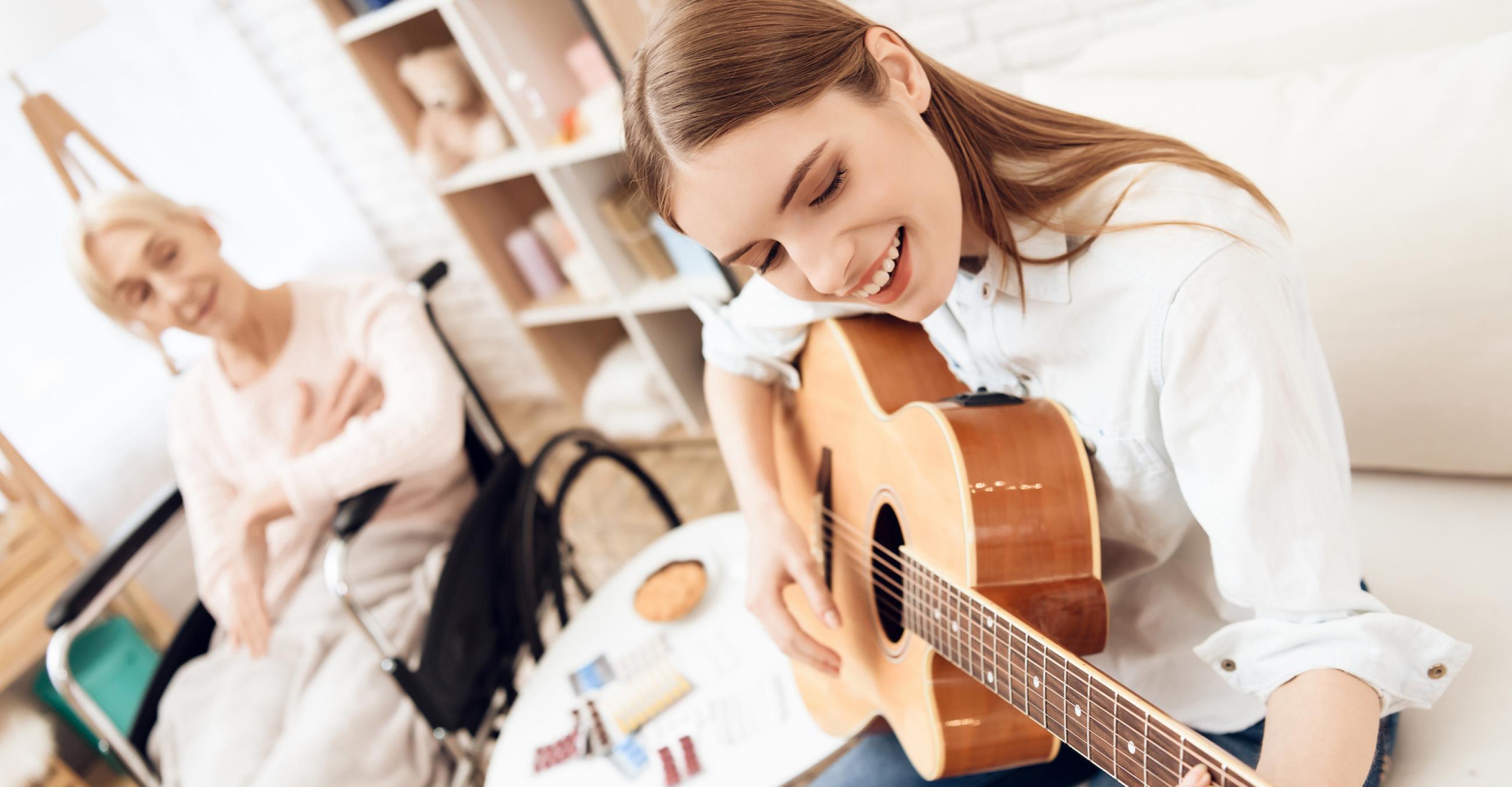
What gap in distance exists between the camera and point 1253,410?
0.61m

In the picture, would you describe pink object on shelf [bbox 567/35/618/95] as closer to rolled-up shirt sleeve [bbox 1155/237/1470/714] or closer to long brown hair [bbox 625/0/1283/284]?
long brown hair [bbox 625/0/1283/284]

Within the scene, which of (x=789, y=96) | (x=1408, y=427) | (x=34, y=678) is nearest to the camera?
(x=789, y=96)

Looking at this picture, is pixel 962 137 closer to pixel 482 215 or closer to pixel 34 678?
pixel 482 215

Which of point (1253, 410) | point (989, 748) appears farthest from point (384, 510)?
point (1253, 410)

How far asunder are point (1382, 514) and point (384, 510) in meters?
1.62

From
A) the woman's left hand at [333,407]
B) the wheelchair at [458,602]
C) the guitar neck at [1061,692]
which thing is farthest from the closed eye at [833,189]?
the woman's left hand at [333,407]

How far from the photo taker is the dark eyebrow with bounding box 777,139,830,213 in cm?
60

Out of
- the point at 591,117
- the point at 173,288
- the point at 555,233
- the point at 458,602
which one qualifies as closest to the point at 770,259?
the point at 458,602

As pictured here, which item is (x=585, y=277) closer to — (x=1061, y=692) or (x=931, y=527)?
(x=931, y=527)

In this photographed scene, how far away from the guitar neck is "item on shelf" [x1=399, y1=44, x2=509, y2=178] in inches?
74.0

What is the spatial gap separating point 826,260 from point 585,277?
1.83 m

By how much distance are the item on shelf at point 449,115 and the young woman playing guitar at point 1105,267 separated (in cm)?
170

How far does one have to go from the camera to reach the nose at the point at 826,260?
2.07 ft

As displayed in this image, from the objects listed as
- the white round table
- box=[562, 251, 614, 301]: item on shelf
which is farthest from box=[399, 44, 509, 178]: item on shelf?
the white round table
